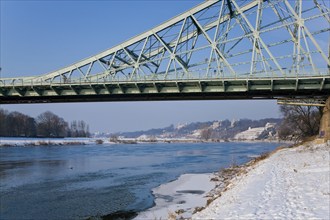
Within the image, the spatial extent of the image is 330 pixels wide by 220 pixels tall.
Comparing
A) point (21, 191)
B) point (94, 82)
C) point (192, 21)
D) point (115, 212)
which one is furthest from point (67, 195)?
point (192, 21)

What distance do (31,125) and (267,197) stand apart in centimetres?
15896

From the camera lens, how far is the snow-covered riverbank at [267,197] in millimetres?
10797

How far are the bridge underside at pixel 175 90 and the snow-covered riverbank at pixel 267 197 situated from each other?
9396mm

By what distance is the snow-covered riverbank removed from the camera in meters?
10.8

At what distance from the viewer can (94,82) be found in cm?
3438

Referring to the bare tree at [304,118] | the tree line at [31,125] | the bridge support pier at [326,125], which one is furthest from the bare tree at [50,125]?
the bridge support pier at [326,125]

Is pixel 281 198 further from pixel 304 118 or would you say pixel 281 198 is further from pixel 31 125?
pixel 31 125

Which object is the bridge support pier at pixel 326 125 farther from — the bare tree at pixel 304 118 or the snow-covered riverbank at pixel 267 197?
the bare tree at pixel 304 118

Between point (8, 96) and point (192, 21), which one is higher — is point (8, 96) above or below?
below

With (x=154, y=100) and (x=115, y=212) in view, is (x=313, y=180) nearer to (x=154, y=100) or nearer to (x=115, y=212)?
(x=115, y=212)

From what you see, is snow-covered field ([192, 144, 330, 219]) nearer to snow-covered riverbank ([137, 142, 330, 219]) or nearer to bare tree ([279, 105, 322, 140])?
snow-covered riverbank ([137, 142, 330, 219])

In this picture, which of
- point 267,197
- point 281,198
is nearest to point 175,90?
point 267,197

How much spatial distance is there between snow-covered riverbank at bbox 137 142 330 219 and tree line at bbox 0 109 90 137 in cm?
12975

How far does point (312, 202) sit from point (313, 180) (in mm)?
4234
